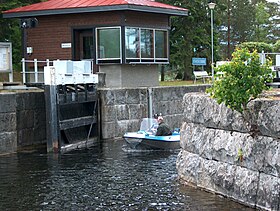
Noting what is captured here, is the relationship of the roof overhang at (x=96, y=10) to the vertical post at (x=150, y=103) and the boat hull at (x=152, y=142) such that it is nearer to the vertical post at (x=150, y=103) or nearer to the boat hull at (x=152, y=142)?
the vertical post at (x=150, y=103)

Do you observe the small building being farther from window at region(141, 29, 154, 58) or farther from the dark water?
the dark water

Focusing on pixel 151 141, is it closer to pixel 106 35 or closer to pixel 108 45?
pixel 108 45

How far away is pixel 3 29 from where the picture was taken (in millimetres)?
33438

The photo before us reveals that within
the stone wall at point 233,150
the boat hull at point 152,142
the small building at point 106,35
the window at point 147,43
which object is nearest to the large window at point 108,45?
the small building at point 106,35

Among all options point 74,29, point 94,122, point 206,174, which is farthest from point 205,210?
point 74,29

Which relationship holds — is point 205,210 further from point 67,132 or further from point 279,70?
point 67,132

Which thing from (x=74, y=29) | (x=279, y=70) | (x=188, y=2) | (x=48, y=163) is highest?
(x=188, y=2)

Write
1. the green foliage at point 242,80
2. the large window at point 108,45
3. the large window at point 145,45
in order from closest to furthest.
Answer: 1. the green foliage at point 242,80
2. the large window at point 108,45
3. the large window at point 145,45

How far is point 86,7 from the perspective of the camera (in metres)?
27.4

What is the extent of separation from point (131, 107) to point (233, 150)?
50.8ft

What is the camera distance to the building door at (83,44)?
2864 cm

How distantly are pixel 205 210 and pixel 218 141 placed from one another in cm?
164

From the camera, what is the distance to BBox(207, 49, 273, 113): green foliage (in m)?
11.0

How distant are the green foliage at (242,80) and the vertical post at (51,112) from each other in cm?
1180
